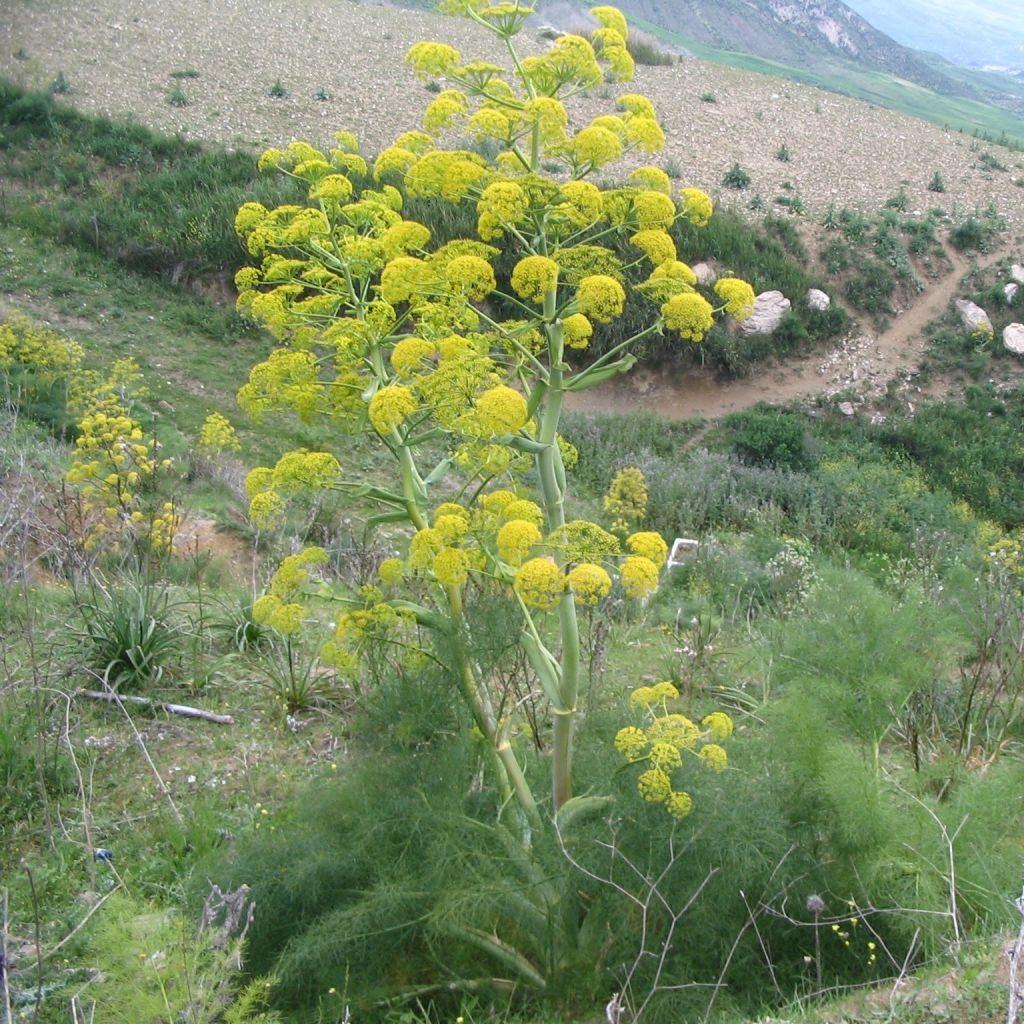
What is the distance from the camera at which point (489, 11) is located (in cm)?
340

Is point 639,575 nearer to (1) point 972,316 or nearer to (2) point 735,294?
(2) point 735,294

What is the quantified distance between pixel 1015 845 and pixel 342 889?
2.62 metres

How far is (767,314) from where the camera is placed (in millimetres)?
20344

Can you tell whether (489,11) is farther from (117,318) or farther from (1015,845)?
(117,318)

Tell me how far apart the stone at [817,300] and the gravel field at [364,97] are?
3.31 metres

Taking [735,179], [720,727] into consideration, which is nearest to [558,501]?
[720,727]

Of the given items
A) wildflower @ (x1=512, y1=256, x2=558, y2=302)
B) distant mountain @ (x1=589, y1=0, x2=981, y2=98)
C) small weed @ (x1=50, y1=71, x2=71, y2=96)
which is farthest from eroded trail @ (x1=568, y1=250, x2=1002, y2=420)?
distant mountain @ (x1=589, y1=0, x2=981, y2=98)

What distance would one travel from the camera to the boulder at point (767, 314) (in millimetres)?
20219

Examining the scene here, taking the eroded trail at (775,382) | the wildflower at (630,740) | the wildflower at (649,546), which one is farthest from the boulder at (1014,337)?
the wildflower at (630,740)

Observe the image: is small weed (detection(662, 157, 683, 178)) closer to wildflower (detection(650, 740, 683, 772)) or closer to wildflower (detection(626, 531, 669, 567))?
wildflower (detection(626, 531, 669, 567))

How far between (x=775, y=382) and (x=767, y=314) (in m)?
1.48

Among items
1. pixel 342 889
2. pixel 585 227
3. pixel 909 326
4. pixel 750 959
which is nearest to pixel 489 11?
pixel 585 227

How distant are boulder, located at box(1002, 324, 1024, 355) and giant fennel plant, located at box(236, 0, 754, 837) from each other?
63.7 feet

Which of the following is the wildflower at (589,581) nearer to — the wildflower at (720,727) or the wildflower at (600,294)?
the wildflower at (600,294)
